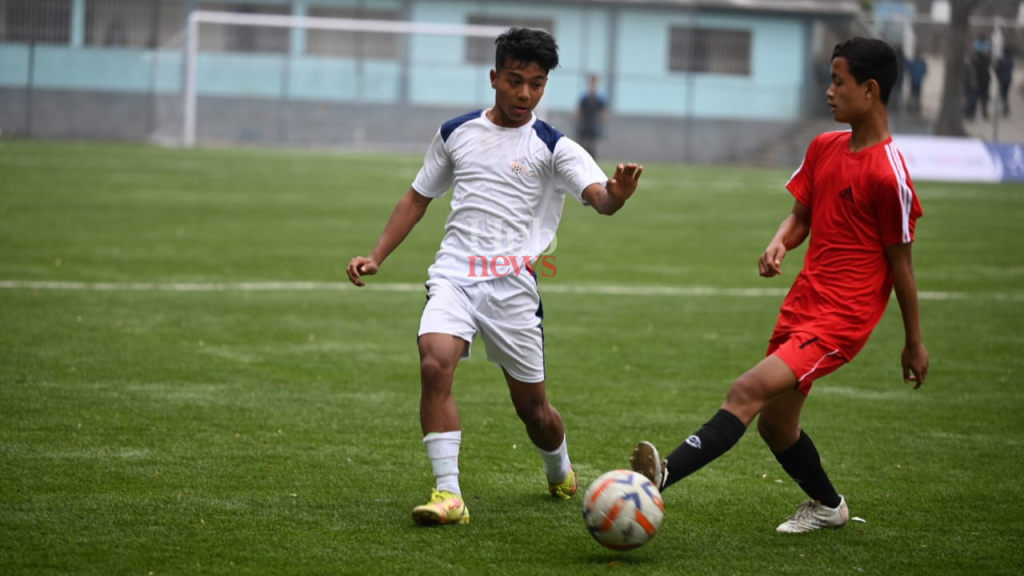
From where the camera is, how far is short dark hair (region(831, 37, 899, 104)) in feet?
16.1

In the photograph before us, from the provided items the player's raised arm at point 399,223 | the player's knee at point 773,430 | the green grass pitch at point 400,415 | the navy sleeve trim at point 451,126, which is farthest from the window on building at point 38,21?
the player's knee at point 773,430

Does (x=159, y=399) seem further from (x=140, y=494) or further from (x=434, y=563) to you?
(x=434, y=563)

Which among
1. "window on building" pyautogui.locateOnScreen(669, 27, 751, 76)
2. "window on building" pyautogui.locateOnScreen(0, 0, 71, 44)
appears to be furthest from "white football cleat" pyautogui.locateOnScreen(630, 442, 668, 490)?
"window on building" pyautogui.locateOnScreen(669, 27, 751, 76)

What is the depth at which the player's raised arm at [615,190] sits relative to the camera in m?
5.06

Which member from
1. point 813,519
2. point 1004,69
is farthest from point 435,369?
point 1004,69

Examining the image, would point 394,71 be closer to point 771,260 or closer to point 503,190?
point 503,190

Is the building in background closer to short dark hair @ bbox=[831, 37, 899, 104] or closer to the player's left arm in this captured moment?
short dark hair @ bbox=[831, 37, 899, 104]

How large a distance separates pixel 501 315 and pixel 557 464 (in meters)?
0.79

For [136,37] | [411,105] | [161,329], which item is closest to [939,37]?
[411,105]

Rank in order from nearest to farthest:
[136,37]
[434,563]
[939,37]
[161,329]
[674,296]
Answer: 1. [434,563]
2. [161,329]
3. [674,296]
4. [939,37]
5. [136,37]

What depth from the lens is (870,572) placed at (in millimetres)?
4723

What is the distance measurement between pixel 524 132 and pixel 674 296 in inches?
280

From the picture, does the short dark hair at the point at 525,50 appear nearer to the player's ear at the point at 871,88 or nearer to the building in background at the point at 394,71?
the player's ear at the point at 871,88

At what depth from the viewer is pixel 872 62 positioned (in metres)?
4.91
